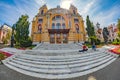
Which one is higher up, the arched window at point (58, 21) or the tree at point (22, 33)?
the arched window at point (58, 21)

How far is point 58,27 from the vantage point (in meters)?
28.6

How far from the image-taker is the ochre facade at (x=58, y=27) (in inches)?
1072

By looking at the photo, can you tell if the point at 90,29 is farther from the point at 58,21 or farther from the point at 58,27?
the point at 58,21

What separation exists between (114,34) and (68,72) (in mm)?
50917

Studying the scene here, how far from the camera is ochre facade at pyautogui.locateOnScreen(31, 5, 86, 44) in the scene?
27234 millimetres

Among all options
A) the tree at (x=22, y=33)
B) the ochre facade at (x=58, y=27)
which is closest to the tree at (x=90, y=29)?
the ochre facade at (x=58, y=27)

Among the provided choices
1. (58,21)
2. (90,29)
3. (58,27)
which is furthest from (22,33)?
(90,29)

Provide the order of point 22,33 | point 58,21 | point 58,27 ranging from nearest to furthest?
point 22,33
point 58,27
point 58,21

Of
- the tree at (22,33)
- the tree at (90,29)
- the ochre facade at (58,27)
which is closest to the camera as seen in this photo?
the tree at (22,33)

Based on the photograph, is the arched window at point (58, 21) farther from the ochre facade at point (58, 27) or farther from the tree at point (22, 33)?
the tree at point (22, 33)

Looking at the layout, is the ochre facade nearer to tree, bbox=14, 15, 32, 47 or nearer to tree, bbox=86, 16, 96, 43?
tree, bbox=86, 16, 96, 43

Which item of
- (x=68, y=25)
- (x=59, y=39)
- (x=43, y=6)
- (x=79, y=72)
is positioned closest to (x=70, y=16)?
(x=68, y=25)

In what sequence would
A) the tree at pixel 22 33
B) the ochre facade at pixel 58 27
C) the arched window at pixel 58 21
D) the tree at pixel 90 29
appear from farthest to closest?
the arched window at pixel 58 21 < the ochre facade at pixel 58 27 < the tree at pixel 90 29 < the tree at pixel 22 33

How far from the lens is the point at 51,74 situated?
236 inches
